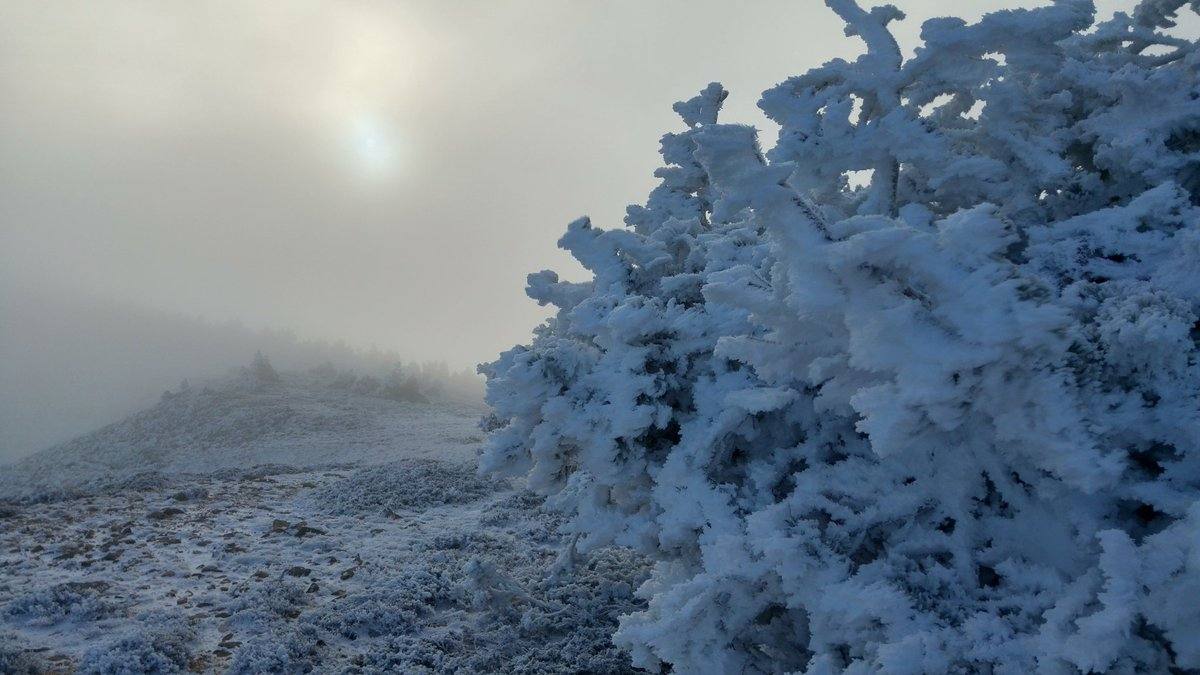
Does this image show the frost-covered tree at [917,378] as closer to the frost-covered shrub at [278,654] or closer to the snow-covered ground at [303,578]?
the snow-covered ground at [303,578]

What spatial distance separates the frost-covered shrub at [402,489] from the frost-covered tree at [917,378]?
5048 mm

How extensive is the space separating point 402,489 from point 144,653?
17.6 feet

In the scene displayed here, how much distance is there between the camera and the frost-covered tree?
243 centimetres

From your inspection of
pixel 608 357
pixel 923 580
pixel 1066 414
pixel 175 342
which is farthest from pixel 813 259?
pixel 175 342

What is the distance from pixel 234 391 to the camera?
21.6 m

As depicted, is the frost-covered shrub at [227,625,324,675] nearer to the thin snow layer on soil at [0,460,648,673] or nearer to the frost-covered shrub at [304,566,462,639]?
the thin snow layer on soil at [0,460,648,673]

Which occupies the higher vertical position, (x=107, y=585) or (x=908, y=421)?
(x=908, y=421)

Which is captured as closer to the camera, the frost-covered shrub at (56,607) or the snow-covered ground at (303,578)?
the snow-covered ground at (303,578)

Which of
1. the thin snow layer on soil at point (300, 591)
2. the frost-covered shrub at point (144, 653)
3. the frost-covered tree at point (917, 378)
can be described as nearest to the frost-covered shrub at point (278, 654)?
the thin snow layer on soil at point (300, 591)

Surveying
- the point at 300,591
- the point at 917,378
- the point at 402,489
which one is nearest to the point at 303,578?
the point at 300,591

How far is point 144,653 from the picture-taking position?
14.6 feet

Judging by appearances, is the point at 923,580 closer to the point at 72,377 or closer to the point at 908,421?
the point at 908,421

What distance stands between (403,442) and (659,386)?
44.6ft

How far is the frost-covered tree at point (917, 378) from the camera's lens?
7.96ft
